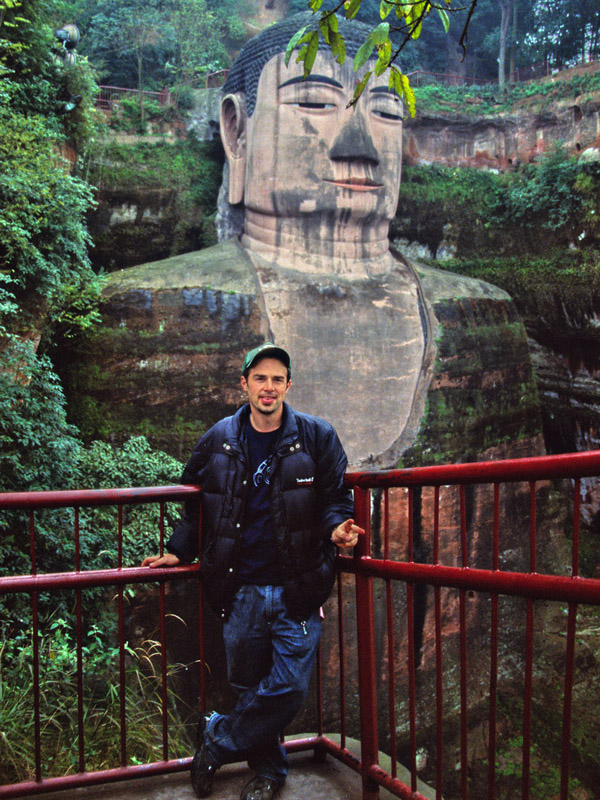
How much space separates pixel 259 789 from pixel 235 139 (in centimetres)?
629

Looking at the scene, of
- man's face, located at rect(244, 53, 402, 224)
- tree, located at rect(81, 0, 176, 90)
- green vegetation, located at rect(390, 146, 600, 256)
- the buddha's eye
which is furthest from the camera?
tree, located at rect(81, 0, 176, 90)

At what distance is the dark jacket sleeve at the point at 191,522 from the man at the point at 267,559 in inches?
2.4

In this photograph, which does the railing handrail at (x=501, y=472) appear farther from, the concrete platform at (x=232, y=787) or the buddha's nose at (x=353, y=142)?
the buddha's nose at (x=353, y=142)

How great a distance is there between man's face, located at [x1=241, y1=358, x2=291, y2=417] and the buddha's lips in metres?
4.57

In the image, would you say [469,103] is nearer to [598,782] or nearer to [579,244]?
[579,244]

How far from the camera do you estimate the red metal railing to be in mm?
1780

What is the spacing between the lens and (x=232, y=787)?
7.92 feet

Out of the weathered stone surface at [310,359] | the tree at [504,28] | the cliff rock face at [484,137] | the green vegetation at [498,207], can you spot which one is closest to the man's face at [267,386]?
the weathered stone surface at [310,359]

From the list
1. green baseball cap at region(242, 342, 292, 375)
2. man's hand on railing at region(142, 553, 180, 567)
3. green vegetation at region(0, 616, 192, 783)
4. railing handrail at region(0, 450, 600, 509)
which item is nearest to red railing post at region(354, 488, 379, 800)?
railing handrail at region(0, 450, 600, 509)

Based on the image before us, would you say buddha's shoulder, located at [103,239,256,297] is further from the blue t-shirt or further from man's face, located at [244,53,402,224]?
the blue t-shirt

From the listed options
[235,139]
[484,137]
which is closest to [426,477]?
[235,139]

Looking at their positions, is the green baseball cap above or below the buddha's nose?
below

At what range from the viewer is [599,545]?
8086 millimetres

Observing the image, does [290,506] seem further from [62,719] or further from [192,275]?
[192,275]
